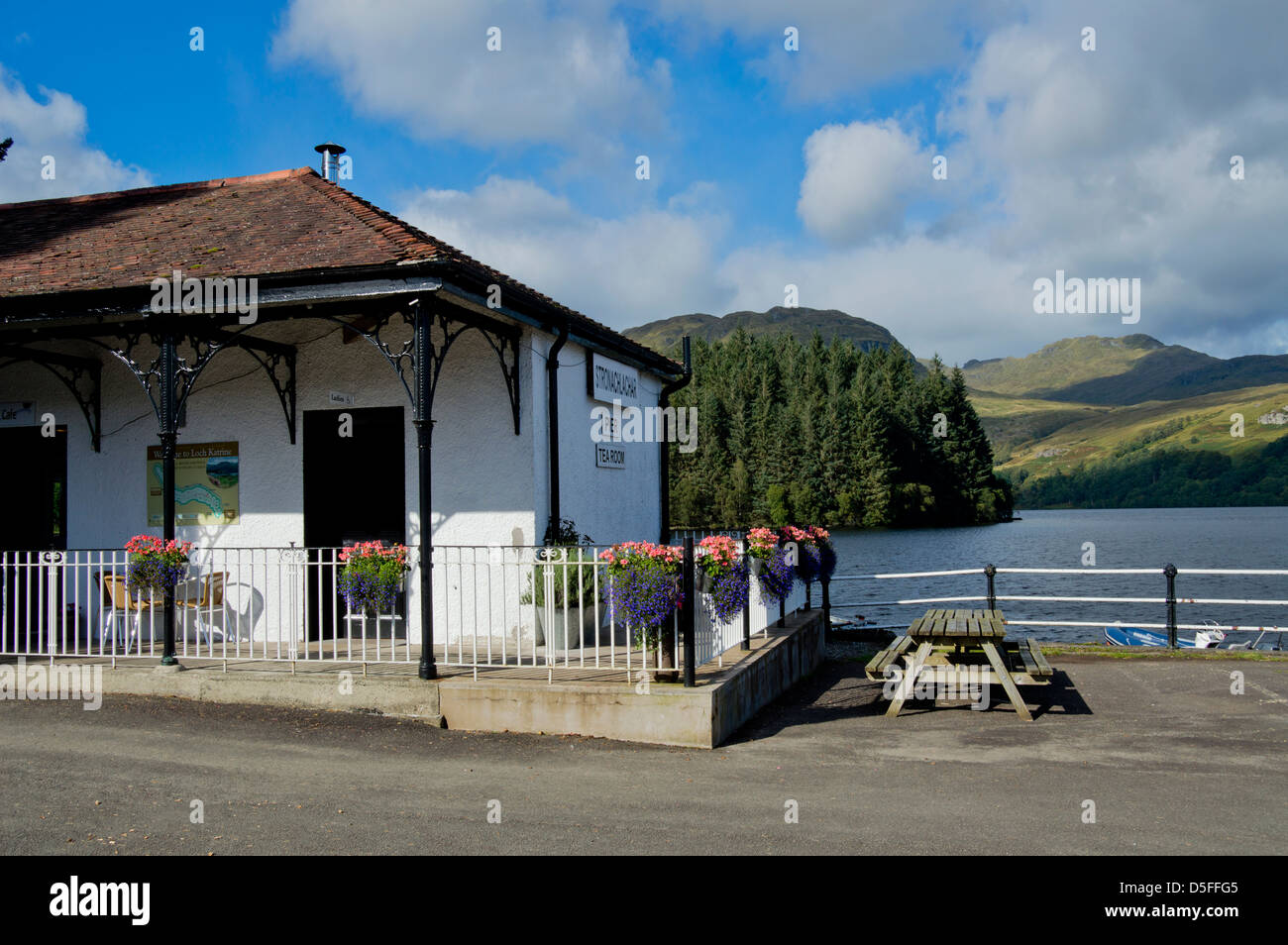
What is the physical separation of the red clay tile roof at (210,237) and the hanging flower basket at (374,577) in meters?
2.55

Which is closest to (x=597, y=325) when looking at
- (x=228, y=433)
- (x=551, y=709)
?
(x=228, y=433)

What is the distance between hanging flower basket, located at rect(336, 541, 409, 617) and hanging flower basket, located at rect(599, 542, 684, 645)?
199cm

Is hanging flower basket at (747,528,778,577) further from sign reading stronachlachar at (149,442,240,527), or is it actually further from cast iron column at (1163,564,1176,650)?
sign reading stronachlachar at (149,442,240,527)

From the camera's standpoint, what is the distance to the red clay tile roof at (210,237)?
927cm

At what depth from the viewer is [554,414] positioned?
1085 centimetres

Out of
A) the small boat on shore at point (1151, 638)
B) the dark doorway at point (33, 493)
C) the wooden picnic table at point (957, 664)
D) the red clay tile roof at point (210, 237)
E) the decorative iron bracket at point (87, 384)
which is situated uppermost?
the red clay tile roof at point (210, 237)

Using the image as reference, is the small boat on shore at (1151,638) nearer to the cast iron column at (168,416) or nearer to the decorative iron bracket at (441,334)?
the decorative iron bracket at (441,334)

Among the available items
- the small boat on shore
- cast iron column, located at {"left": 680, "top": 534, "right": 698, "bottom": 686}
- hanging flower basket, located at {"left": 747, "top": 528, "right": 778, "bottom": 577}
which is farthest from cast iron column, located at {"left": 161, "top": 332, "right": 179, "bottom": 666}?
the small boat on shore

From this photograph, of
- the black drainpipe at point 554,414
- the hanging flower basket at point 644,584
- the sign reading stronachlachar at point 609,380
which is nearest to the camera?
the hanging flower basket at point 644,584

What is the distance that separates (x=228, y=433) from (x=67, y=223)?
13.0 feet

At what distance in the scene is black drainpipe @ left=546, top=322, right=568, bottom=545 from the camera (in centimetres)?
1062

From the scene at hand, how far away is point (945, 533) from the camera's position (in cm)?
7638

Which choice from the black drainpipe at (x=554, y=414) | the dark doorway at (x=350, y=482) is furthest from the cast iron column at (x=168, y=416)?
the black drainpipe at (x=554, y=414)
